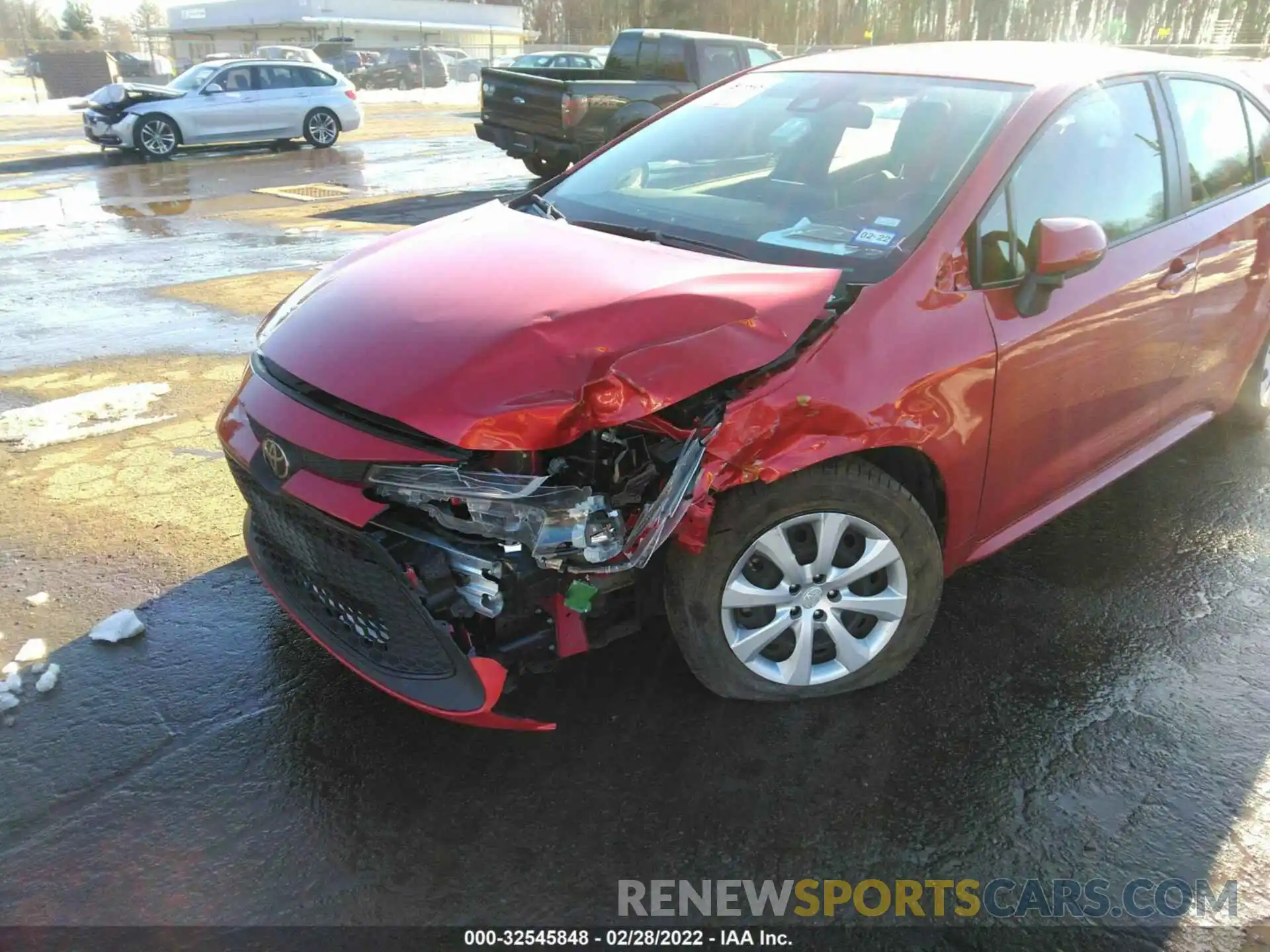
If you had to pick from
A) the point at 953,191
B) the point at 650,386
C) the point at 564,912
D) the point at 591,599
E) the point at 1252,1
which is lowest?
the point at 564,912

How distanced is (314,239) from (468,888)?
8.64 metres

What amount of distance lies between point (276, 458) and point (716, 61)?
39.4ft

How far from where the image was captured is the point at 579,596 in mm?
2479

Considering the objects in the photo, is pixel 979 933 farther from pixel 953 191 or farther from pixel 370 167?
pixel 370 167

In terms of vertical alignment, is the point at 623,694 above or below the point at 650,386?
below

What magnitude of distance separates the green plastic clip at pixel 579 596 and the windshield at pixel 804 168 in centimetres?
122

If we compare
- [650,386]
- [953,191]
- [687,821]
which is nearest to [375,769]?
[687,821]

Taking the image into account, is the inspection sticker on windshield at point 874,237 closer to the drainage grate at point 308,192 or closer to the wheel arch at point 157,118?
the drainage grate at point 308,192

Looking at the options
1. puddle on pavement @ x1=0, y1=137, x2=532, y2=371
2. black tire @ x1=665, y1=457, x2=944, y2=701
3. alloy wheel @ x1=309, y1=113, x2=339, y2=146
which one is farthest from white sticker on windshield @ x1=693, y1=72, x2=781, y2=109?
alloy wheel @ x1=309, y1=113, x2=339, y2=146

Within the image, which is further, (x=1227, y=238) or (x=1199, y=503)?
(x=1199, y=503)

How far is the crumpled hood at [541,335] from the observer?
231cm

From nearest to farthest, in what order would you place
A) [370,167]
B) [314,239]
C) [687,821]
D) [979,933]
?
1. [979,933]
2. [687,821]
3. [314,239]
4. [370,167]

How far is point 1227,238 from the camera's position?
12.3 feet

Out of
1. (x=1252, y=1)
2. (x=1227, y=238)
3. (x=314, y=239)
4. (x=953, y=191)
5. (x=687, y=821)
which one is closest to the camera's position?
(x=687, y=821)
